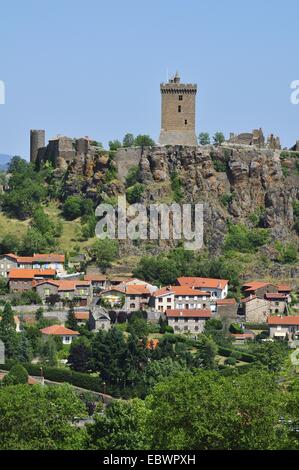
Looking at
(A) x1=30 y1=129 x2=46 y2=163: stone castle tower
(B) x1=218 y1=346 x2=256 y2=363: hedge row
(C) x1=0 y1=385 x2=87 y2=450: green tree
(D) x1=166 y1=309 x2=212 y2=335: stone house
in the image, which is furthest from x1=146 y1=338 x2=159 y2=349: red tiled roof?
(A) x1=30 y1=129 x2=46 y2=163: stone castle tower

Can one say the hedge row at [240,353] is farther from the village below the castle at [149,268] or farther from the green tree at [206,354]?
the green tree at [206,354]

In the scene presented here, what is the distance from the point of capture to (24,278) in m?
76.6

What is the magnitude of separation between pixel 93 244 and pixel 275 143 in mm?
14972

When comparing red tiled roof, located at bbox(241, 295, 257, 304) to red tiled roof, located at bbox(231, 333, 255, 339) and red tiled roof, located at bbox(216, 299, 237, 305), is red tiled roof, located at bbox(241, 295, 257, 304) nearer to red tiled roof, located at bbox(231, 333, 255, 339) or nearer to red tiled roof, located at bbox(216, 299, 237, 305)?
red tiled roof, located at bbox(216, 299, 237, 305)

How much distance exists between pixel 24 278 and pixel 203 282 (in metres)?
8.54

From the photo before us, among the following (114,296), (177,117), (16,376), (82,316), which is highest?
(177,117)

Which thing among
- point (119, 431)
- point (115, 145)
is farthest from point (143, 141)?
point (119, 431)

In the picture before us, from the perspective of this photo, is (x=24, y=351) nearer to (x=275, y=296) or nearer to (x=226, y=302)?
(x=226, y=302)

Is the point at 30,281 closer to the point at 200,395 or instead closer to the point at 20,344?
the point at 20,344

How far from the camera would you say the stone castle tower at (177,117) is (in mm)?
87500

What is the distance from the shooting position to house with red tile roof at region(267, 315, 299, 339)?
237ft
